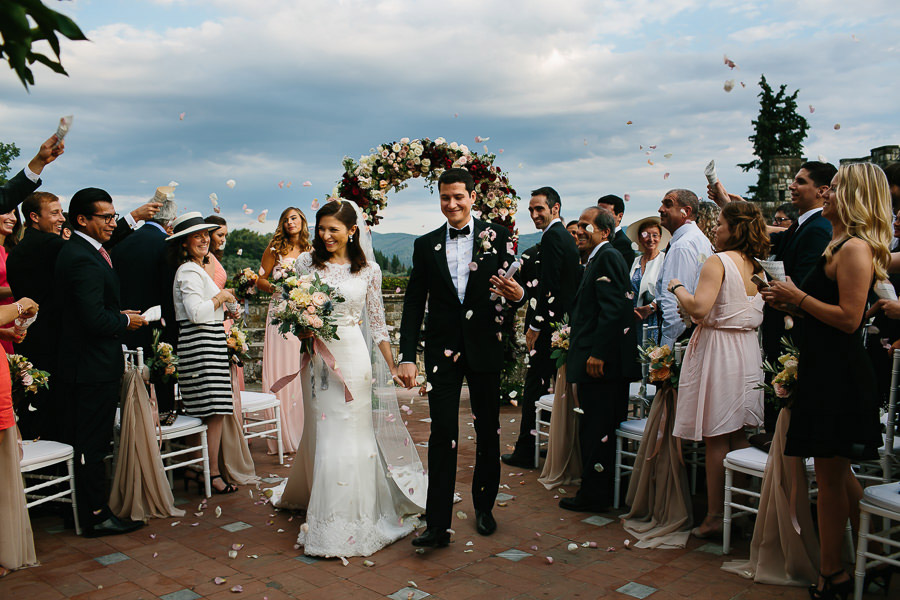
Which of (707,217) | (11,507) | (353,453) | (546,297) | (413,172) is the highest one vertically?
(413,172)

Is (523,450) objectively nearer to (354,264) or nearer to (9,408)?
(354,264)

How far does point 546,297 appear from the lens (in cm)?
650

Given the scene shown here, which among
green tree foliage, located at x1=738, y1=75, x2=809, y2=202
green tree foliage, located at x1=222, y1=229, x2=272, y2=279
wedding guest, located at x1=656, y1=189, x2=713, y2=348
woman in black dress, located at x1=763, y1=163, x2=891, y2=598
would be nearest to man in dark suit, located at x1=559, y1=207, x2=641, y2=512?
wedding guest, located at x1=656, y1=189, x2=713, y2=348

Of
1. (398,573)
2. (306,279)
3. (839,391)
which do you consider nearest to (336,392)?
(306,279)

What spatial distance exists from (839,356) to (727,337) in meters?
0.97

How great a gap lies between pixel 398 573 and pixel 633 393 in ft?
8.94

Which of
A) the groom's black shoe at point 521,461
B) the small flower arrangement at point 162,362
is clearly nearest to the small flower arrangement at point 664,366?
the groom's black shoe at point 521,461

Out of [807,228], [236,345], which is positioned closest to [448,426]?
[236,345]

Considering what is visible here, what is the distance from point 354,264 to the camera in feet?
15.4

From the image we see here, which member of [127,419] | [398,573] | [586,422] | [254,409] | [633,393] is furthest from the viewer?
[254,409]

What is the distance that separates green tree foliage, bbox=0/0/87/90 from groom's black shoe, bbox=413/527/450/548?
3452mm

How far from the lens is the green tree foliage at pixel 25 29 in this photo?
141 centimetres

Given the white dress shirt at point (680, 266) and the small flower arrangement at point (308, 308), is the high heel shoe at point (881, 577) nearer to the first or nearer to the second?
the white dress shirt at point (680, 266)

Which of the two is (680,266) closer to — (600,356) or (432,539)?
(600,356)
